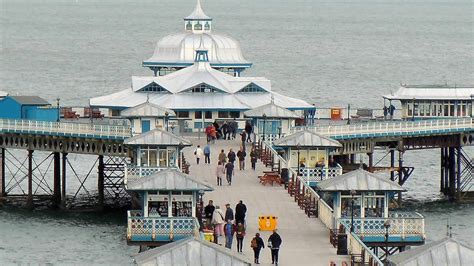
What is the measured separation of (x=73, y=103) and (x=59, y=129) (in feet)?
179

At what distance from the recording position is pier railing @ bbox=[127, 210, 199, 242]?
178 ft

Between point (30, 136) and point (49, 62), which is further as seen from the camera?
point (49, 62)

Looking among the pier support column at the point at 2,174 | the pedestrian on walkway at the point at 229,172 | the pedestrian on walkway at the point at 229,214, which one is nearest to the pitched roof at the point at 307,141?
the pedestrian on walkway at the point at 229,172

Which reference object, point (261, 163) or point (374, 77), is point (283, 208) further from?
point (374, 77)

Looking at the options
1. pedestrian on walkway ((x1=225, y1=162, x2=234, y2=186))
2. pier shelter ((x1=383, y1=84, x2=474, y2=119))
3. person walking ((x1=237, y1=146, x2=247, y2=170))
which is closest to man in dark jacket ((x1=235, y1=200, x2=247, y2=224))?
pedestrian on walkway ((x1=225, y1=162, x2=234, y2=186))

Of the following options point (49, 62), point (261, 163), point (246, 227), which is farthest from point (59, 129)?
point (49, 62)

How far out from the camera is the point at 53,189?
84.9 metres

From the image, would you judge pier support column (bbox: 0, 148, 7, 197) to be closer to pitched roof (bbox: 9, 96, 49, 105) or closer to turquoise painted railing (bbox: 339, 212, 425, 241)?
pitched roof (bbox: 9, 96, 49, 105)

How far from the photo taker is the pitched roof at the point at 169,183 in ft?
182

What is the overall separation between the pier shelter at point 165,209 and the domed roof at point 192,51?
48.3 meters

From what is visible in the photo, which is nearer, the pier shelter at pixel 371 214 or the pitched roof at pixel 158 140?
the pier shelter at pixel 371 214

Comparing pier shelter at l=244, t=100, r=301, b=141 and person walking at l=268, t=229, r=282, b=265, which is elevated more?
pier shelter at l=244, t=100, r=301, b=141

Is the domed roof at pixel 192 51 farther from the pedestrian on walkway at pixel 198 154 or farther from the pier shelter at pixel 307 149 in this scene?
the pier shelter at pixel 307 149

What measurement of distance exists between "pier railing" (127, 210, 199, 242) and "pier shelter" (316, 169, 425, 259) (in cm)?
420
